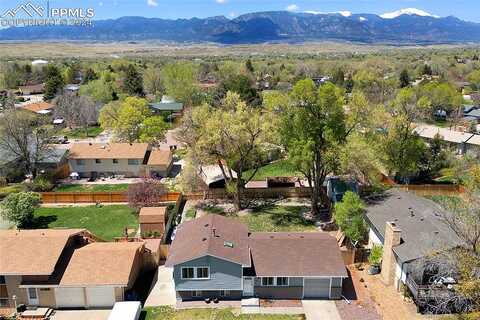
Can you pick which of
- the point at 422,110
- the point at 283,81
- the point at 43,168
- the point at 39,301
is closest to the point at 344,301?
the point at 39,301

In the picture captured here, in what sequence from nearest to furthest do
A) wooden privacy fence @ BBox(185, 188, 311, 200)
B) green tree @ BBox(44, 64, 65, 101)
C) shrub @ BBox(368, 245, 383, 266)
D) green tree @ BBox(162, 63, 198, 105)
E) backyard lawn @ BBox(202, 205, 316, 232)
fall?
shrub @ BBox(368, 245, 383, 266)
backyard lawn @ BBox(202, 205, 316, 232)
wooden privacy fence @ BBox(185, 188, 311, 200)
green tree @ BBox(162, 63, 198, 105)
green tree @ BBox(44, 64, 65, 101)

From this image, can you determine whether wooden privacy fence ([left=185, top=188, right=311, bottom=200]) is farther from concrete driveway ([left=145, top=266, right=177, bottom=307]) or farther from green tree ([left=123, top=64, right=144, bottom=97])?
green tree ([left=123, top=64, right=144, bottom=97])

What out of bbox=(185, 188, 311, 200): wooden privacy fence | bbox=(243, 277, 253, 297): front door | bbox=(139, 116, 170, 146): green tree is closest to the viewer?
bbox=(243, 277, 253, 297): front door

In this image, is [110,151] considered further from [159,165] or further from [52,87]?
[52,87]

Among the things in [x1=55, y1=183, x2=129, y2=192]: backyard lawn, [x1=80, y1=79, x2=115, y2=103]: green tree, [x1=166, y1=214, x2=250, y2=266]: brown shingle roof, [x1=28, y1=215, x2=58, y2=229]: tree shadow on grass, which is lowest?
[x1=28, y1=215, x2=58, y2=229]: tree shadow on grass

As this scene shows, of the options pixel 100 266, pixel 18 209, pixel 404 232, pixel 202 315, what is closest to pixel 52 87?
pixel 18 209

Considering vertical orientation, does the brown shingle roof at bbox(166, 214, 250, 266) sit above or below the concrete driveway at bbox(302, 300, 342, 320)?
above

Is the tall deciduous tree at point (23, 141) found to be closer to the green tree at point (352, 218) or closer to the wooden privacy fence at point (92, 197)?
the wooden privacy fence at point (92, 197)

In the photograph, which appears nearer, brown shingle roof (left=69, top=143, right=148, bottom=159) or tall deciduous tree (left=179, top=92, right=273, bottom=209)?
tall deciduous tree (left=179, top=92, right=273, bottom=209)

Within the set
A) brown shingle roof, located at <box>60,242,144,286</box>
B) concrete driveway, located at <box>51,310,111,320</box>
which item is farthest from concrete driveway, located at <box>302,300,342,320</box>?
concrete driveway, located at <box>51,310,111,320</box>
